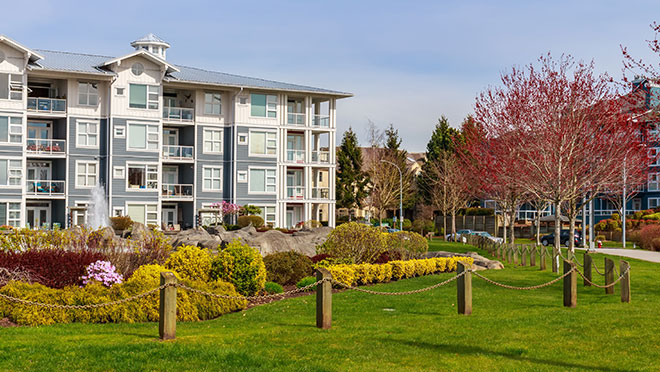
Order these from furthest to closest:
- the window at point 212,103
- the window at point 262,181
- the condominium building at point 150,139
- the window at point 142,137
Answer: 1. the window at point 262,181
2. the window at point 212,103
3. the window at point 142,137
4. the condominium building at point 150,139

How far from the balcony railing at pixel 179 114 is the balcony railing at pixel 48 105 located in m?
7.03

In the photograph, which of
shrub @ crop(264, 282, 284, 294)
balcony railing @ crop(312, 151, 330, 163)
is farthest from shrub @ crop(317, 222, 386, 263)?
balcony railing @ crop(312, 151, 330, 163)

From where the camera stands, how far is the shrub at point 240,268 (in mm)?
18234

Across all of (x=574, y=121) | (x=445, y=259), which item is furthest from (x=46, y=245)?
(x=574, y=121)

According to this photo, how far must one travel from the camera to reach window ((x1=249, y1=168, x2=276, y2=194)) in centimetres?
5469

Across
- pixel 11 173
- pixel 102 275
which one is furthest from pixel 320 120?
pixel 102 275

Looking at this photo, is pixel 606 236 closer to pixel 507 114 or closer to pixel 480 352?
pixel 507 114

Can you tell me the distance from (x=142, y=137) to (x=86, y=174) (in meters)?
4.35

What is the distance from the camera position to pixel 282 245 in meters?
31.5

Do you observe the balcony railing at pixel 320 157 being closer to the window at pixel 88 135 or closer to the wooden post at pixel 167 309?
the window at pixel 88 135

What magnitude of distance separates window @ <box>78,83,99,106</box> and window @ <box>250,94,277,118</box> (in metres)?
10.9

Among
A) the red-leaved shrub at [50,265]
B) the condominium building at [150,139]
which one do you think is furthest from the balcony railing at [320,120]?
the red-leaved shrub at [50,265]

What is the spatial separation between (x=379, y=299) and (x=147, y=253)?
5.94 m

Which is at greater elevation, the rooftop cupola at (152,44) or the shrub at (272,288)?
the rooftop cupola at (152,44)
